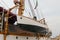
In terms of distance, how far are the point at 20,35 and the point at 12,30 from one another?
1.85ft

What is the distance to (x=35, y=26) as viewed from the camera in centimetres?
1291

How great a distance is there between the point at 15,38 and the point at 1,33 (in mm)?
822

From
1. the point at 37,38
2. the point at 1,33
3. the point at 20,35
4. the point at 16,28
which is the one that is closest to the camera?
the point at 1,33

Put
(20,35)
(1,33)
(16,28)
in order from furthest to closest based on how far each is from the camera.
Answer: (16,28) → (20,35) → (1,33)

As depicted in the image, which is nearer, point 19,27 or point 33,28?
point 19,27

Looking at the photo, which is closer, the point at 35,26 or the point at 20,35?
the point at 20,35

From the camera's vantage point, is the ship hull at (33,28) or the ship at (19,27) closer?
the ship at (19,27)

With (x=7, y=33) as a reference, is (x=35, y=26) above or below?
above

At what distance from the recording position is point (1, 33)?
1027 centimetres

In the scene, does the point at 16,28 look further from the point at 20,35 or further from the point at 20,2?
the point at 20,2

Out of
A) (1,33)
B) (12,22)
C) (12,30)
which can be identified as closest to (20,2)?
(12,22)

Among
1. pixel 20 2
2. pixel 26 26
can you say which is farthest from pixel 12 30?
pixel 20 2

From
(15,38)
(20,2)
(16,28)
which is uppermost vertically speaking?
(20,2)

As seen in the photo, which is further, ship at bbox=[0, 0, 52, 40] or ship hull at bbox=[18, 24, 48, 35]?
ship hull at bbox=[18, 24, 48, 35]
